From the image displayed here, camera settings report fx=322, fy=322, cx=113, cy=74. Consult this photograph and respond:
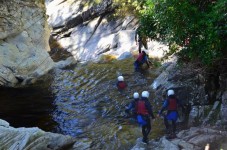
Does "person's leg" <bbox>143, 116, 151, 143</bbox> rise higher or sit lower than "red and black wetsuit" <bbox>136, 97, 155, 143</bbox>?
lower

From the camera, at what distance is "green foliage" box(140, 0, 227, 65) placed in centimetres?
1016

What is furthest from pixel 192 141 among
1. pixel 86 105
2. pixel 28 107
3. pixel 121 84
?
pixel 28 107

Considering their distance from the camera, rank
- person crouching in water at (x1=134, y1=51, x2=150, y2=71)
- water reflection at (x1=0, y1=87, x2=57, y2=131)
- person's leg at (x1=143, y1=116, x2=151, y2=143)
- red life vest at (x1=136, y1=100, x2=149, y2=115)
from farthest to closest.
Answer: person crouching in water at (x1=134, y1=51, x2=150, y2=71), water reflection at (x1=0, y1=87, x2=57, y2=131), person's leg at (x1=143, y1=116, x2=151, y2=143), red life vest at (x1=136, y1=100, x2=149, y2=115)

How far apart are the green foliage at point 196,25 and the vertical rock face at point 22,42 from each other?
8.73 metres

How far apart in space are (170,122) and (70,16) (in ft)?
64.0

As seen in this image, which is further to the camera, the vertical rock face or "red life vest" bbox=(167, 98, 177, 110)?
the vertical rock face

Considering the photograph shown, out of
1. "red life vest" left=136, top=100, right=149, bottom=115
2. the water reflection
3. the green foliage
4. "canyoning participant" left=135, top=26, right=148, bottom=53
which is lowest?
the water reflection

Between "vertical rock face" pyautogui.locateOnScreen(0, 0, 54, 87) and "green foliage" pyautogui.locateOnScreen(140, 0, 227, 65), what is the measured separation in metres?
8.73

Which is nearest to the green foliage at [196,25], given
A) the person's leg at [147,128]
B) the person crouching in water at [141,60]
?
the person's leg at [147,128]

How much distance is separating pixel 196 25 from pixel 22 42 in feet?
36.3

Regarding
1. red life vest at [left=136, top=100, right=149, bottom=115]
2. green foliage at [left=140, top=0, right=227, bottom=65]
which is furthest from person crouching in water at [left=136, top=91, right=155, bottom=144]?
green foliage at [left=140, top=0, right=227, bottom=65]

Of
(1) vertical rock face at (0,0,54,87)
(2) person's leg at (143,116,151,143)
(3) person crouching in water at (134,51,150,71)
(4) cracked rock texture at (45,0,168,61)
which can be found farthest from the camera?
(4) cracked rock texture at (45,0,168,61)

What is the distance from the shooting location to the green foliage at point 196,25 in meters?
10.2

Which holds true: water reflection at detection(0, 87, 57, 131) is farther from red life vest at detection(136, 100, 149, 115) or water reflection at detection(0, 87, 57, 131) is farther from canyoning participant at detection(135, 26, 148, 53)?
canyoning participant at detection(135, 26, 148, 53)
